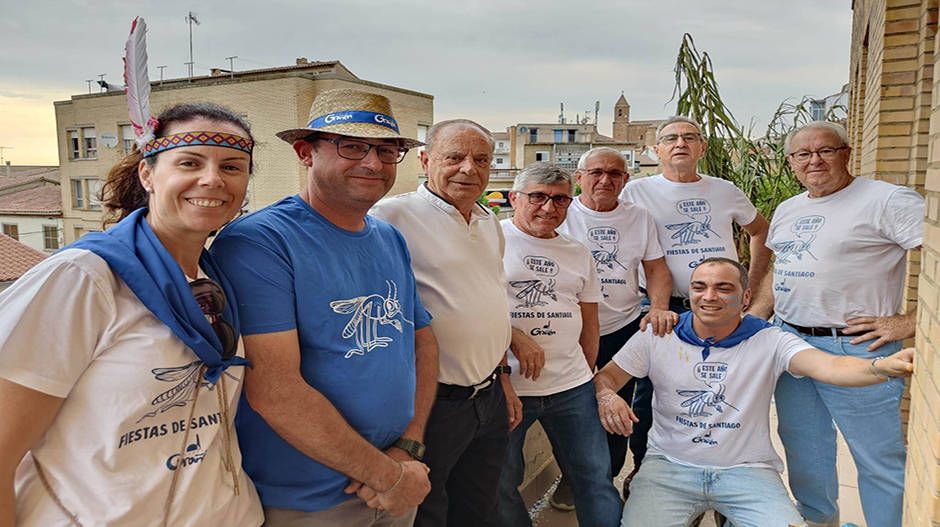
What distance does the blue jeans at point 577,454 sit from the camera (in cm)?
242

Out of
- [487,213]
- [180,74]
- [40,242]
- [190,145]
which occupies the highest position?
[180,74]

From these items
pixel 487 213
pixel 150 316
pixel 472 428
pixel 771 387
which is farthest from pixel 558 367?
pixel 150 316

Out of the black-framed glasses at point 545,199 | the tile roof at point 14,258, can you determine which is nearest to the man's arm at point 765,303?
the black-framed glasses at point 545,199

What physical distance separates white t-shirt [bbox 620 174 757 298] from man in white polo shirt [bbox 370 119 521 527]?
3.80 feet

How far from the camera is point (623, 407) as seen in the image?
2.41 metres

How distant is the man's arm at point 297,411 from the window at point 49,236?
66.4ft

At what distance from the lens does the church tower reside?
62812 millimetres

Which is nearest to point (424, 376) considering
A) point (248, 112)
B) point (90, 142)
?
point (248, 112)

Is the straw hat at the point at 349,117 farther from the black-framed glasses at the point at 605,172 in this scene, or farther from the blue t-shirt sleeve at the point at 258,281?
the black-framed glasses at the point at 605,172

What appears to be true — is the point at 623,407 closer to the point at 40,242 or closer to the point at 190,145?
the point at 190,145

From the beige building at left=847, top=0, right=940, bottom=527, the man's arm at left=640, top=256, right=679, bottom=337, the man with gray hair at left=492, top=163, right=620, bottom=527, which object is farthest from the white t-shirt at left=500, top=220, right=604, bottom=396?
the beige building at left=847, top=0, right=940, bottom=527

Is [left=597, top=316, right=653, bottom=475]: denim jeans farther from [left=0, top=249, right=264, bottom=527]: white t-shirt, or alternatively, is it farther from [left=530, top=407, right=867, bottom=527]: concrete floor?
[left=0, top=249, right=264, bottom=527]: white t-shirt

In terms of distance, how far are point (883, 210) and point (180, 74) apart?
1095 inches

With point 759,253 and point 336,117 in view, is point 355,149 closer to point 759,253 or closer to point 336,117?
point 336,117
